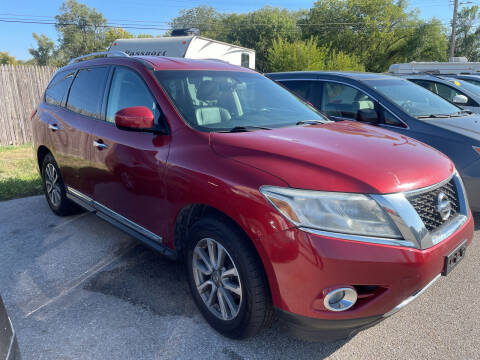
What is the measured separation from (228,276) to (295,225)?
26.2 inches

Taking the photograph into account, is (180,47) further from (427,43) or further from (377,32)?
(427,43)

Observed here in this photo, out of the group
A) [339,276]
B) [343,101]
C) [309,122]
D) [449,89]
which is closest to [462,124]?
[343,101]

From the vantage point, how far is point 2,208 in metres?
5.16

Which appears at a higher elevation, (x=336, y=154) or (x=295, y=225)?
(x=336, y=154)

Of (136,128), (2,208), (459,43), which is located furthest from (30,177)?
(459,43)

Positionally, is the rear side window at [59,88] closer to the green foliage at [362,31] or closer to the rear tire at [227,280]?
the rear tire at [227,280]

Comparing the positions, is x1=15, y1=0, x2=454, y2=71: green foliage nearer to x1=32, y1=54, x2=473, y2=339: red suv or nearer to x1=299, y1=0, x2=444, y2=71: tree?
x1=299, y1=0, x2=444, y2=71: tree

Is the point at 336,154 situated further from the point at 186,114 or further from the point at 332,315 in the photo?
the point at 186,114

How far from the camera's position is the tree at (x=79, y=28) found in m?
60.5

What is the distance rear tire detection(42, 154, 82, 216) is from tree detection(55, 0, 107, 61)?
205 feet

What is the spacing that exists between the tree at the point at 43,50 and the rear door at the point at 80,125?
221 ft

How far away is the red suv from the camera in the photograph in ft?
6.34

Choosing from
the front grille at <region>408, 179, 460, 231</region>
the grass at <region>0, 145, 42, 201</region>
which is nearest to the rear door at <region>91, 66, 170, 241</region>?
the front grille at <region>408, 179, 460, 231</region>

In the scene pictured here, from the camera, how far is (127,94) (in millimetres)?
3312
